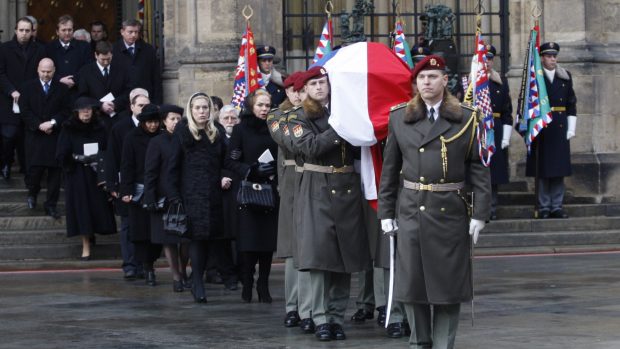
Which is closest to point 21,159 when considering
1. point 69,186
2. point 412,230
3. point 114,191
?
point 69,186

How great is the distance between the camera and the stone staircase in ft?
53.8

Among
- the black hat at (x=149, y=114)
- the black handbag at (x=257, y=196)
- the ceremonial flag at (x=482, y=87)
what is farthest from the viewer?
the ceremonial flag at (x=482, y=87)

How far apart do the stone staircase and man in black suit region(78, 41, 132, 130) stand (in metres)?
1.34

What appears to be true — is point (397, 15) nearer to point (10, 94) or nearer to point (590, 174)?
point (590, 174)

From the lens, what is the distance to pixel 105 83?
57.2 feet

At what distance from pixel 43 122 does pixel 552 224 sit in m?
5.98

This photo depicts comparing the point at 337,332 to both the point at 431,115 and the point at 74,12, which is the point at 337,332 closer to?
the point at 431,115

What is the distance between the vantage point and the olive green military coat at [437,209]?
29.7ft

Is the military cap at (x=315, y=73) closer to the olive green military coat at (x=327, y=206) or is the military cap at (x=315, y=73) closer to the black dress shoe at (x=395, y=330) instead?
the olive green military coat at (x=327, y=206)

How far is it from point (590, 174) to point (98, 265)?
6.62 metres

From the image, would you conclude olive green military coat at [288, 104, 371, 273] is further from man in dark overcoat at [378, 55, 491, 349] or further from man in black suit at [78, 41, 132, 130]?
man in black suit at [78, 41, 132, 130]

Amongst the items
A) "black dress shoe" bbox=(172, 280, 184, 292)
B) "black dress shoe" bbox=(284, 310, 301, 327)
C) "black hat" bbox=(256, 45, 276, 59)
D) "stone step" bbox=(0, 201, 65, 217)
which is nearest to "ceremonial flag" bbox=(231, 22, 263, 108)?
"black hat" bbox=(256, 45, 276, 59)

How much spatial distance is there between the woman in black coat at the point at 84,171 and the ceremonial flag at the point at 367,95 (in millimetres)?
5356

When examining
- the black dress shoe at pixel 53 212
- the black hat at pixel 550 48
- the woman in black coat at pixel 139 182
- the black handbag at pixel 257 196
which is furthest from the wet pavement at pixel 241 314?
the black hat at pixel 550 48
